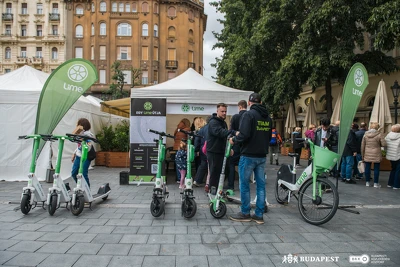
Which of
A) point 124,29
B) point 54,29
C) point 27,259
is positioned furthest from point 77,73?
point 54,29

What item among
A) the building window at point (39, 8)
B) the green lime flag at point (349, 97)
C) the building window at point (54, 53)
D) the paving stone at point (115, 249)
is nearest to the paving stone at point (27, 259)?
the paving stone at point (115, 249)

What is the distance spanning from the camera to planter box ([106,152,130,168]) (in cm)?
1198

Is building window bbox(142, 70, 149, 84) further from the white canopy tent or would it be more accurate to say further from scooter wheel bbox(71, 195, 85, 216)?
scooter wheel bbox(71, 195, 85, 216)

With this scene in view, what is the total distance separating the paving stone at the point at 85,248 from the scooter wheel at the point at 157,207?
1308 millimetres

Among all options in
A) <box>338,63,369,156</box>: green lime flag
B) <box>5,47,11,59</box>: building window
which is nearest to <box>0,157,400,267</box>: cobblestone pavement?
<box>338,63,369,156</box>: green lime flag

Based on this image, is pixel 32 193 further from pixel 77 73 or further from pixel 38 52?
pixel 38 52

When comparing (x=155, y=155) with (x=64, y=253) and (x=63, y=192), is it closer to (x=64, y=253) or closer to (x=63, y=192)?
(x=63, y=192)

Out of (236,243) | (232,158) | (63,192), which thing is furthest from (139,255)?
(232,158)

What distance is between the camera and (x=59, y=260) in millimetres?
3295

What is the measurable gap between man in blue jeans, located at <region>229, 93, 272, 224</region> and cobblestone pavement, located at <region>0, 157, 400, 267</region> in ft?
1.45

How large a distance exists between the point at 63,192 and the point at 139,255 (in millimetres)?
2465

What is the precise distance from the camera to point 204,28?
52.6 m

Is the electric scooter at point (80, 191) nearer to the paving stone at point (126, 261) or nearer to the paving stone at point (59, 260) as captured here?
the paving stone at point (59, 260)

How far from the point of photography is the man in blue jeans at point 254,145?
4.52m
